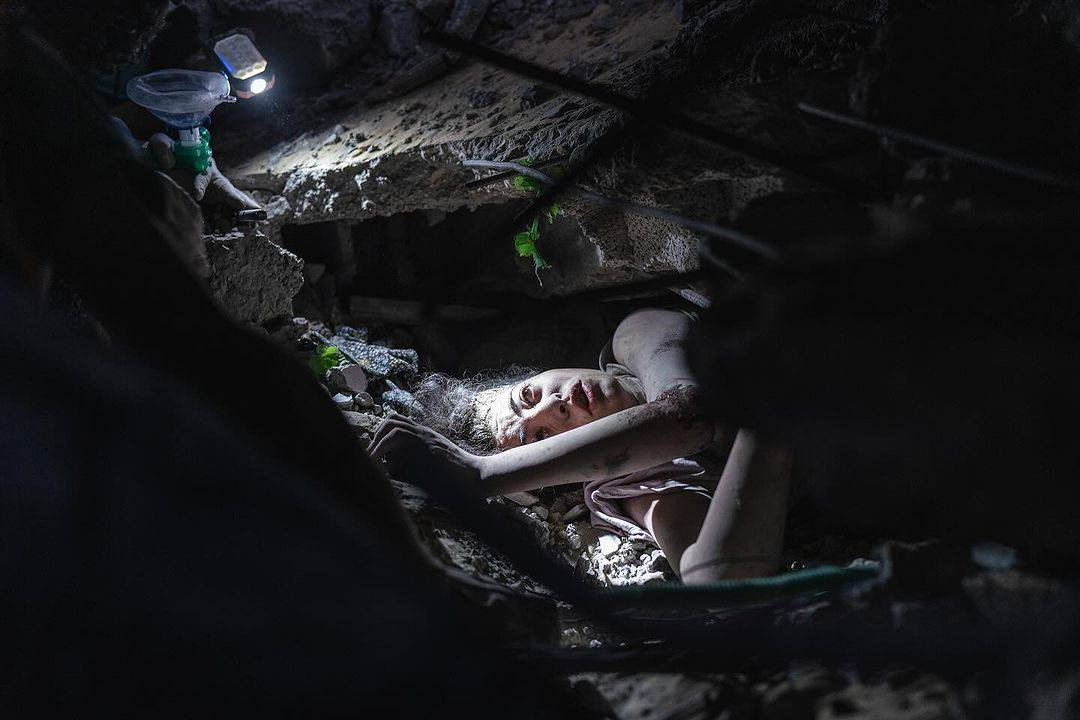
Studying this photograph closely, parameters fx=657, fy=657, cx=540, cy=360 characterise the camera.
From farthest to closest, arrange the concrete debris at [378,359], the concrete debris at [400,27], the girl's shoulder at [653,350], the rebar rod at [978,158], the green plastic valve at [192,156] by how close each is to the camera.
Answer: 1. the concrete debris at [400,27]
2. the concrete debris at [378,359]
3. the green plastic valve at [192,156]
4. the girl's shoulder at [653,350]
5. the rebar rod at [978,158]

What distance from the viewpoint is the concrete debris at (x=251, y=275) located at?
10.3ft

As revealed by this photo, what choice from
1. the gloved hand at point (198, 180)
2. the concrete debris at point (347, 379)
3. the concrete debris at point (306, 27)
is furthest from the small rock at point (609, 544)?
the concrete debris at point (306, 27)

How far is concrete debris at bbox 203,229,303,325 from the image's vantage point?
10.3ft

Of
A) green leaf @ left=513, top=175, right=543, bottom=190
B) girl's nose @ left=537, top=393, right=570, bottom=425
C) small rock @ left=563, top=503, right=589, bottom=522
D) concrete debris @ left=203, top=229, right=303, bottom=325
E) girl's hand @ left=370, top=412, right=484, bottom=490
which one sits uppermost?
green leaf @ left=513, top=175, right=543, bottom=190

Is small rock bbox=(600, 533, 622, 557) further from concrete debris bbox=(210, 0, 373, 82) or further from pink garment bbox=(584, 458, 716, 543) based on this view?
concrete debris bbox=(210, 0, 373, 82)

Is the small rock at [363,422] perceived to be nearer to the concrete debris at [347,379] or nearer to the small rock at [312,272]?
the concrete debris at [347,379]

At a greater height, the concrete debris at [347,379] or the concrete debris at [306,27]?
the concrete debris at [306,27]

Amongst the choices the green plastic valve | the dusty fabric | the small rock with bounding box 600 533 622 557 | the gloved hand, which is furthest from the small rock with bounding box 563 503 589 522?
the green plastic valve

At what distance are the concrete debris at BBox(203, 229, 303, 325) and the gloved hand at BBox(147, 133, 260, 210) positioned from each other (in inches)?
8.3

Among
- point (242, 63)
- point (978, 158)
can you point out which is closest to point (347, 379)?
point (242, 63)

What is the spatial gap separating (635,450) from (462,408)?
3.94ft

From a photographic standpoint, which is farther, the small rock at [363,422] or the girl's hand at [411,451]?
the small rock at [363,422]

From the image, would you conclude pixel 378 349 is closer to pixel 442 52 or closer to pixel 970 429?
pixel 442 52

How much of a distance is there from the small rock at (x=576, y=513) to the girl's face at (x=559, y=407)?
1.32 feet
